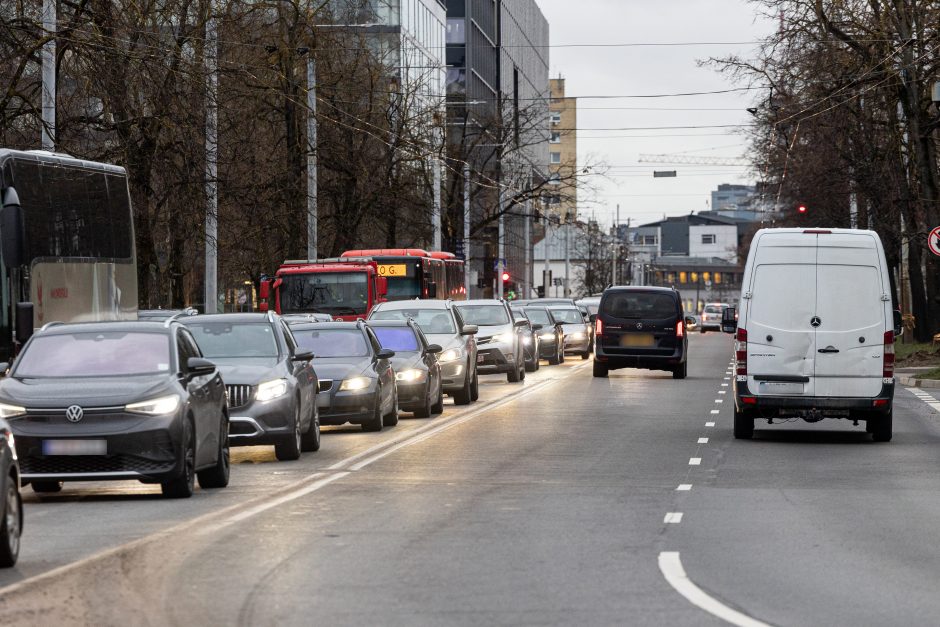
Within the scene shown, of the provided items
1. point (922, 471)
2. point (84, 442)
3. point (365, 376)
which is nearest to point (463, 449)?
point (365, 376)

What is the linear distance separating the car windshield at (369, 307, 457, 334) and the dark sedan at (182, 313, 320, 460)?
11.4 meters

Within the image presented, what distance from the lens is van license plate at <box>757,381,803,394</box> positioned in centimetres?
2159

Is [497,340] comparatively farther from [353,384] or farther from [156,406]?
[156,406]

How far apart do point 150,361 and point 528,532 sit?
454cm

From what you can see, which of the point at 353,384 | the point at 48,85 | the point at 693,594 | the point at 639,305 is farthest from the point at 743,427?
the point at 639,305

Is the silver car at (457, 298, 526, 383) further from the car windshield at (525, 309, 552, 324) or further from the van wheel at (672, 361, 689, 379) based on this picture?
the car windshield at (525, 309, 552, 324)

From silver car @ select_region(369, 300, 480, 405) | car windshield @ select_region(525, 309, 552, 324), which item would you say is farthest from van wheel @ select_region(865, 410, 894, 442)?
car windshield @ select_region(525, 309, 552, 324)

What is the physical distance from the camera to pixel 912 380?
38938mm

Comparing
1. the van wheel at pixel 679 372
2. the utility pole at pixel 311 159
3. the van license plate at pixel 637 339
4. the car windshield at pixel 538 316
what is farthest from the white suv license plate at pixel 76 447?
the car windshield at pixel 538 316

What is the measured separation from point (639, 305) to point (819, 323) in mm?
19037

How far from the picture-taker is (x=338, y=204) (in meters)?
58.2

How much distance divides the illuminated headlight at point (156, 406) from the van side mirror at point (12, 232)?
14.9ft

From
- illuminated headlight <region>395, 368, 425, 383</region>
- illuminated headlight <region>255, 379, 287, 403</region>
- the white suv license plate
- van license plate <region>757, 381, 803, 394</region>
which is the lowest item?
illuminated headlight <region>395, 368, 425, 383</region>

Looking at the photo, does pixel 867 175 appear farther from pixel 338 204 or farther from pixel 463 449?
pixel 463 449
